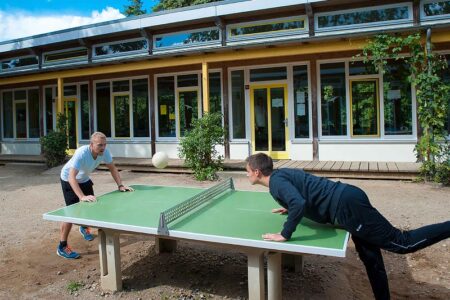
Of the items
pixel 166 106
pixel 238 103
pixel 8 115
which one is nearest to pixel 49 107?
pixel 8 115

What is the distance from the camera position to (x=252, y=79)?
1339 cm

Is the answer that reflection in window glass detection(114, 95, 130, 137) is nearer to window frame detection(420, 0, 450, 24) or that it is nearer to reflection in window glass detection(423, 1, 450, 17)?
window frame detection(420, 0, 450, 24)

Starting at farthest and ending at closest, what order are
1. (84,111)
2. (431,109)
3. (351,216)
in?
(84,111), (431,109), (351,216)

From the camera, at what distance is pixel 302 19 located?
41.7 feet

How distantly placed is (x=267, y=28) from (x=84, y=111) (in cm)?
825

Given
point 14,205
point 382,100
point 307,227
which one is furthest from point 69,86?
point 307,227

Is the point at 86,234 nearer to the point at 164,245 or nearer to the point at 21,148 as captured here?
the point at 164,245

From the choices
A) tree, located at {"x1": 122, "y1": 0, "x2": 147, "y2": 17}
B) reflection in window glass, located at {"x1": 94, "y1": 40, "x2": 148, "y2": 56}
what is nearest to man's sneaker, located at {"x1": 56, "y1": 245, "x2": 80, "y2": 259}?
reflection in window glass, located at {"x1": 94, "y1": 40, "x2": 148, "y2": 56}

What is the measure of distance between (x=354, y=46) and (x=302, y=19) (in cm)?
269

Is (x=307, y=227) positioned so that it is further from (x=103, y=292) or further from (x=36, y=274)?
(x=36, y=274)

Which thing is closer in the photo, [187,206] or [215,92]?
[187,206]

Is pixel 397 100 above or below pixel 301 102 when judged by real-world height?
below

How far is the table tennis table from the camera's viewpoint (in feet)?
10.1

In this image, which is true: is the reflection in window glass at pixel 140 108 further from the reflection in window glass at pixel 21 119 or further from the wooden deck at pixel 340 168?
the reflection in window glass at pixel 21 119
